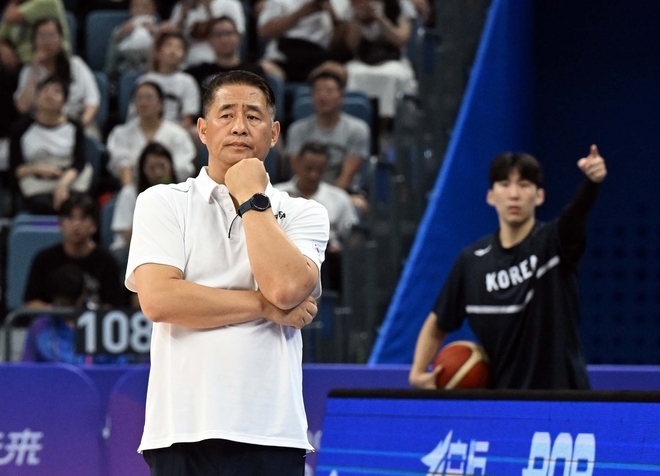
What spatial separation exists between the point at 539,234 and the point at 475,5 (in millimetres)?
5747

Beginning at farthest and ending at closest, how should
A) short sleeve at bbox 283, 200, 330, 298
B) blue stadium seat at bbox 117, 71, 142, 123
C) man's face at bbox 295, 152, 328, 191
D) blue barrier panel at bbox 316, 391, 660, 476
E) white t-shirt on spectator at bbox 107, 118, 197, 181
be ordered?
blue stadium seat at bbox 117, 71, 142, 123 → white t-shirt on spectator at bbox 107, 118, 197, 181 → man's face at bbox 295, 152, 328, 191 → blue barrier panel at bbox 316, 391, 660, 476 → short sleeve at bbox 283, 200, 330, 298

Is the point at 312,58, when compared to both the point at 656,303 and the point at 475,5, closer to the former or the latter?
A: the point at 475,5

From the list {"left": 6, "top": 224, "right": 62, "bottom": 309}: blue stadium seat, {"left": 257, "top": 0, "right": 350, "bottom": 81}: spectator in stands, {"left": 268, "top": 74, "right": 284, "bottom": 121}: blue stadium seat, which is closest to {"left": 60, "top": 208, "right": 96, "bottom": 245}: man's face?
{"left": 6, "top": 224, "right": 62, "bottom": 309}: blue stadium seat

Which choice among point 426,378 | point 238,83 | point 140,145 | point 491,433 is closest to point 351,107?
point 140,145

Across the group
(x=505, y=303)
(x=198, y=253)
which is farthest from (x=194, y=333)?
(x=505, y=303)

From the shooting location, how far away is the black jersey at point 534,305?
5043mm

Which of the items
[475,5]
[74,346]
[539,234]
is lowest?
[74,346]

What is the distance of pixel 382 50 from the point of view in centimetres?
1055

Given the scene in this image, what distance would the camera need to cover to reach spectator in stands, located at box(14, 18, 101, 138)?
33.7 feet

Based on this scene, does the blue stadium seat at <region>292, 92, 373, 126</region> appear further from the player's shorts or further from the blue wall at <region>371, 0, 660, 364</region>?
the player's shorts

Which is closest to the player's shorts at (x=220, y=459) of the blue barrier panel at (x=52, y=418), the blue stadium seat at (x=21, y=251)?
the blue barrier panel at (x=52, y=418)

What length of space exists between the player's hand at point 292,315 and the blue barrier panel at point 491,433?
1.40 m

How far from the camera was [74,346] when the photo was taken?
282 inches

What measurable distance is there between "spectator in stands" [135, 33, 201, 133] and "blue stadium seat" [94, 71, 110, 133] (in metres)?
0.63
